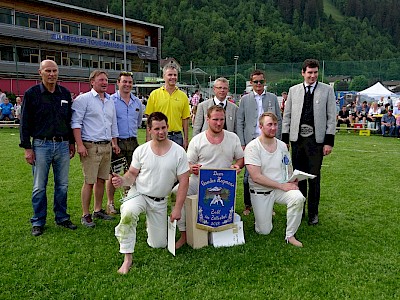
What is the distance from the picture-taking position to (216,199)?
4234mm

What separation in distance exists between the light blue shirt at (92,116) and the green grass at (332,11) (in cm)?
14460

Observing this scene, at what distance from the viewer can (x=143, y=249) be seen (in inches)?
165

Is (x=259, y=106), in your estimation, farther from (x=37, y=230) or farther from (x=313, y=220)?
(x=37, y=230)

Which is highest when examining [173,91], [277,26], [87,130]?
[277,26]

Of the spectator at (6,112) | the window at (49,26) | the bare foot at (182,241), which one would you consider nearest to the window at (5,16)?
the window at (49,26)

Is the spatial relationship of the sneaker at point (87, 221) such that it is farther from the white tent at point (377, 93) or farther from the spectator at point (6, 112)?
the white tent at point (377, 93)

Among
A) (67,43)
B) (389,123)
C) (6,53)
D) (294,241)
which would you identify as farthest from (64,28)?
(294,241)

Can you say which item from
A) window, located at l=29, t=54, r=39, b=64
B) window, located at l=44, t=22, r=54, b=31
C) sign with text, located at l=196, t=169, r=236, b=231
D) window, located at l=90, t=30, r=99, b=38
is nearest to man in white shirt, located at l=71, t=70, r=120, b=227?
sign with text, located at l=196, t=169, r=236, b=231

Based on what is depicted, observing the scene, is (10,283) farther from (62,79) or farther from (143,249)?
(62,79)

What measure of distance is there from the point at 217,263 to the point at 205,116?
213 centimetres

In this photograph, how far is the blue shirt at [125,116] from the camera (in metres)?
5.27

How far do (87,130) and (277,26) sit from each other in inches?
4438

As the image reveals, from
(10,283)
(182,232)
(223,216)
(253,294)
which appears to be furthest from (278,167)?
(10,283)

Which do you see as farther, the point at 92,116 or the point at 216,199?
the point at 92,116
